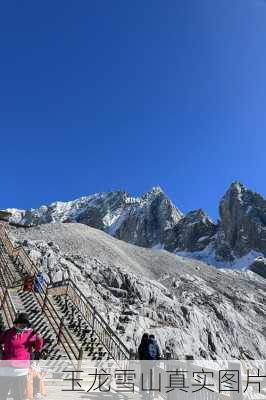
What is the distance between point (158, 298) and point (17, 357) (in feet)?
136

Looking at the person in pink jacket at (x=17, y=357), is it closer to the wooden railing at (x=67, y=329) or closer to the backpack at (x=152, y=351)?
the backpack at (x=152, y=351)

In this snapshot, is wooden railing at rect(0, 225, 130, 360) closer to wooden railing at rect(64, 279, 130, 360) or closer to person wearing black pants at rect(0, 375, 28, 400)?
wooden railing at rect(64, 279, 130, 360)

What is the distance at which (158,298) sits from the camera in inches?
1879

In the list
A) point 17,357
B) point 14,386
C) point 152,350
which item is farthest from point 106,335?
point 17,357

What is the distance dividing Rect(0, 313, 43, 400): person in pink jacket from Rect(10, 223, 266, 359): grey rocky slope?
86.8 feet

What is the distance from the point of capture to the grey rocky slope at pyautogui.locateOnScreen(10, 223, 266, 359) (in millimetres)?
38125

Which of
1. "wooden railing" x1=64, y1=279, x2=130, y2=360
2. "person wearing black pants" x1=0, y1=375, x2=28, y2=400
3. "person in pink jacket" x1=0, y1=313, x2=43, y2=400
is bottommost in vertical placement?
"person wearing black pants" x1=0, y1=375, x2=28, y2=400

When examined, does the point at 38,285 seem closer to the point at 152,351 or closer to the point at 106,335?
the point at 106,335

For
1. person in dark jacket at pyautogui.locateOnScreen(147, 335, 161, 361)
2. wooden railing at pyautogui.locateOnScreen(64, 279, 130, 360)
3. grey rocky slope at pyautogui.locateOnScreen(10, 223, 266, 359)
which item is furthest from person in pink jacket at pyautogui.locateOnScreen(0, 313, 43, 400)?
grey rocky slope at pyautogui.locateOnScreen(10, 223, 266, 359)

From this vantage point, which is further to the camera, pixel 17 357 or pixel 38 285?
pixel 38 285

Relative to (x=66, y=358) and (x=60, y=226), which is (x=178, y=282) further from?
(x=66, y=358)

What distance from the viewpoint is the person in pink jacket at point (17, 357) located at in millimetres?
7465

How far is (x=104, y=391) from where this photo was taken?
41.5ft

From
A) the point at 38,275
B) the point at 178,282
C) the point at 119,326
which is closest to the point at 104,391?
the point at 38,275
